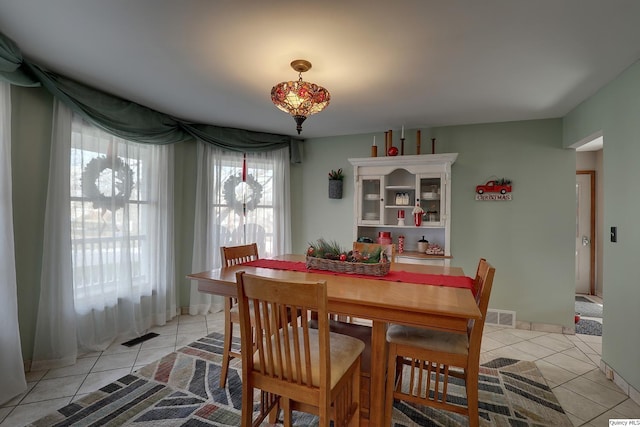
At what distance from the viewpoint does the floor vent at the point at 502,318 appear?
3368 mm

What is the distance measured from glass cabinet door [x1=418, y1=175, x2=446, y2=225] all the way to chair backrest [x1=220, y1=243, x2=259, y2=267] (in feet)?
6.67

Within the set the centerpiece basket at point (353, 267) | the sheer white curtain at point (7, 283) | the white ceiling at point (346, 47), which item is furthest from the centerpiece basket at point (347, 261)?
the sheer white curtain at point (7, 283)

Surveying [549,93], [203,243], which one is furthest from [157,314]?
[549,93]

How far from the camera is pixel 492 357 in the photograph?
265 cm

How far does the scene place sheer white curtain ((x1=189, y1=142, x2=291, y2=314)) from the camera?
11.9ft

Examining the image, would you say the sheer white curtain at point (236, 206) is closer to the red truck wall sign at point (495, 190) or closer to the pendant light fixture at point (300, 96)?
the pendant light fixture at point (300, 96)

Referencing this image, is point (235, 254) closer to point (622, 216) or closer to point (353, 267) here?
point (353, 267)

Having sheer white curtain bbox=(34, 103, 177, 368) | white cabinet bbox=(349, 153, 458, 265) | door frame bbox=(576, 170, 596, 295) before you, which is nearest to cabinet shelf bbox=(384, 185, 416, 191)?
white cabinet bbox=(349, 153, 458, 265)

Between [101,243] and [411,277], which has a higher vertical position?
[101,243]

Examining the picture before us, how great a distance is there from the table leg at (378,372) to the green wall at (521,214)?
7.76 ft

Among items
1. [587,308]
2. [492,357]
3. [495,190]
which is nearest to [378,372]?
[492,357]

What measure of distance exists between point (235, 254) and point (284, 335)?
1243 millimetres

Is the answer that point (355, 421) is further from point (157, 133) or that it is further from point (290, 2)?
point (157, 133)

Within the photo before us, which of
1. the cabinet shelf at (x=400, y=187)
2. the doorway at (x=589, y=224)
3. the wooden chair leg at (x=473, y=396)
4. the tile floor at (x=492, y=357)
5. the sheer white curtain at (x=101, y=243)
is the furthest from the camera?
the doorway at (x=589, y=224)
